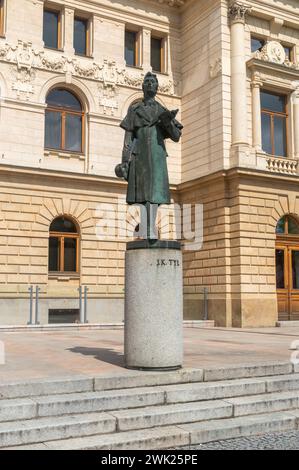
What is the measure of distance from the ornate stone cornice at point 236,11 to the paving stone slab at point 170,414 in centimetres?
1940

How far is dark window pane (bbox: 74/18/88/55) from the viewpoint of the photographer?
948 inches

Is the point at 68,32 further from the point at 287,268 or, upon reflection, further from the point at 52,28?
the point at 287,268

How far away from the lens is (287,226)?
75.3ft

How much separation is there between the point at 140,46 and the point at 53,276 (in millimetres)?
11430

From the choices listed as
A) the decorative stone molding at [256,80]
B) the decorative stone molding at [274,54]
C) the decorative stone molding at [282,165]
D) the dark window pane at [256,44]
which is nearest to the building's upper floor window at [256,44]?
the dark window pane at [256,44]

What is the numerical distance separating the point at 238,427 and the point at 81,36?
70.4ft

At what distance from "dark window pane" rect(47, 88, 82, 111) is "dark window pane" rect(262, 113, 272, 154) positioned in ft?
26.2

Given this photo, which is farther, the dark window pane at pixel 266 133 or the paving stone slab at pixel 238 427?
the dark window pane at pixel 266 133

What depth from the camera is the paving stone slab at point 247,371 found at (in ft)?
A: 25.2

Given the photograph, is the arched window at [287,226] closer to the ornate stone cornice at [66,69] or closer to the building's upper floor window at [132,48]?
the ornate stone cornice at [66,69]

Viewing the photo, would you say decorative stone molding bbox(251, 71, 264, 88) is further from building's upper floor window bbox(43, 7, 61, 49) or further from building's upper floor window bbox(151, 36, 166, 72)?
building's upper floor window bbox(43, 7, 61, 49)

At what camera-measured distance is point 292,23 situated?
24.6m

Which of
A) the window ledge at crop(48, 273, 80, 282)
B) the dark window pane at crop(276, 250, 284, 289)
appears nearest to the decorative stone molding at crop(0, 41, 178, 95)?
the window ledge at crop(48, 273, 80, 282)

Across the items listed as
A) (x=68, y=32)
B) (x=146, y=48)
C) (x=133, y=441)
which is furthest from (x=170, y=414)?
(x=146, y=48)
